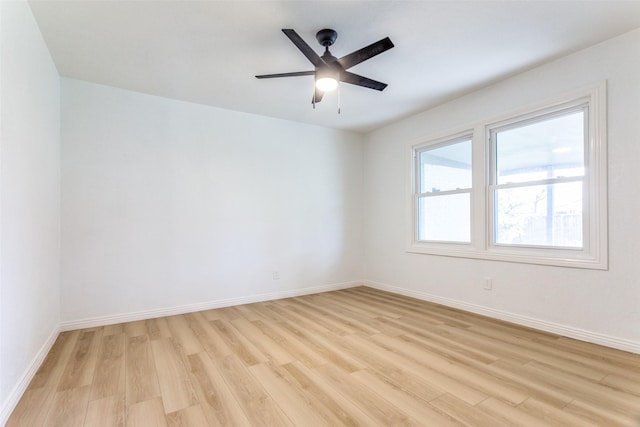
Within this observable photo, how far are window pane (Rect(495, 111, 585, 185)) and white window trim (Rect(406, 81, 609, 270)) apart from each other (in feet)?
0.37

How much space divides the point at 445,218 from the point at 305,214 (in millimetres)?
1938

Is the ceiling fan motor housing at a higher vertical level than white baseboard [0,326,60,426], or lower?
higher

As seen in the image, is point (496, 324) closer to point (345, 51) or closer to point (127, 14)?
point (345, 51)

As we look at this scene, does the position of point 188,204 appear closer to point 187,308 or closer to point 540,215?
point 187,308

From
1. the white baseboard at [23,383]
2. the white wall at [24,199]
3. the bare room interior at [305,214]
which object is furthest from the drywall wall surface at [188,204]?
the white baseboard at [23,383]

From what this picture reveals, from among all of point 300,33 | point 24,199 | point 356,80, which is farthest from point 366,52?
point 24,199

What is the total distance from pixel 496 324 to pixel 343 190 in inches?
109

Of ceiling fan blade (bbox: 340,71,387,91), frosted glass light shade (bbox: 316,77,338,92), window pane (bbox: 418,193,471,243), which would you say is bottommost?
window pane (bbox: 418,193,471,243)

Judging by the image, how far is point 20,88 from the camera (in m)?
1.95

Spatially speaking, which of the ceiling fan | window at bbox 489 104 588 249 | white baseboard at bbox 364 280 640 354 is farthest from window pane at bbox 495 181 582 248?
the ceiling fan

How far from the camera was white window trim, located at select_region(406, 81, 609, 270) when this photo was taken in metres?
2.50

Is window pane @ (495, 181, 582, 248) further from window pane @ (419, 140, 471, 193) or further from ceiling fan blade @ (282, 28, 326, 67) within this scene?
ceiling fan blade @ (282, 28, 326, 67)

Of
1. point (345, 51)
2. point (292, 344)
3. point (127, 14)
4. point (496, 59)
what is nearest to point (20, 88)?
point (127, 14)

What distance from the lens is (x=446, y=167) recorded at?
13.0ft
